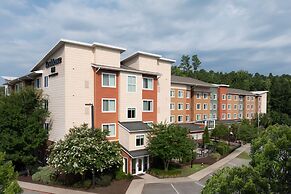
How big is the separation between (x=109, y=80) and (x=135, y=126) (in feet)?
20.9

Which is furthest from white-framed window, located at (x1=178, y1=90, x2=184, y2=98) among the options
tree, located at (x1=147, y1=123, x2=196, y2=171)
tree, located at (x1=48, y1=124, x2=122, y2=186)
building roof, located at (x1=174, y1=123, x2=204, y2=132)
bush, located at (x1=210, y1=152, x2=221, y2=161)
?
tree, located at (x1=48, y1=124, x2=122, y2=186)

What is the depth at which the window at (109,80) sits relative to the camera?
30.2 m

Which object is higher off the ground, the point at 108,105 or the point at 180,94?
the point at 180,94

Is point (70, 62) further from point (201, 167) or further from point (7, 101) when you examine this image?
point (201, 167)

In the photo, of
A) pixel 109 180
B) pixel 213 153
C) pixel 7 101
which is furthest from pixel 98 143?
pixel 213 153

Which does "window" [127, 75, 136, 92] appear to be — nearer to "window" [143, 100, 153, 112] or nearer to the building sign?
"window" [143, 100, 153, 112]

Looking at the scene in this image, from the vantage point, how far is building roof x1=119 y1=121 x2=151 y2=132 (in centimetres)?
3021

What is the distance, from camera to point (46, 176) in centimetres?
2716

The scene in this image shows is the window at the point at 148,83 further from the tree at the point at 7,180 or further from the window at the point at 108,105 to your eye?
the tree at the point at 7,180

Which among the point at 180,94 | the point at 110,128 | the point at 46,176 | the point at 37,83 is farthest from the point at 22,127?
the point at 180,94

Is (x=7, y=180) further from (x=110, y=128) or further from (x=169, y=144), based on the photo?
(x=169, y=144)

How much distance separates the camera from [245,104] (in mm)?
72875

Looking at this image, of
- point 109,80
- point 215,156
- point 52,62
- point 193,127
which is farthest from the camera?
point 193,127

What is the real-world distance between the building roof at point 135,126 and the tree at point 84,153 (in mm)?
3762
